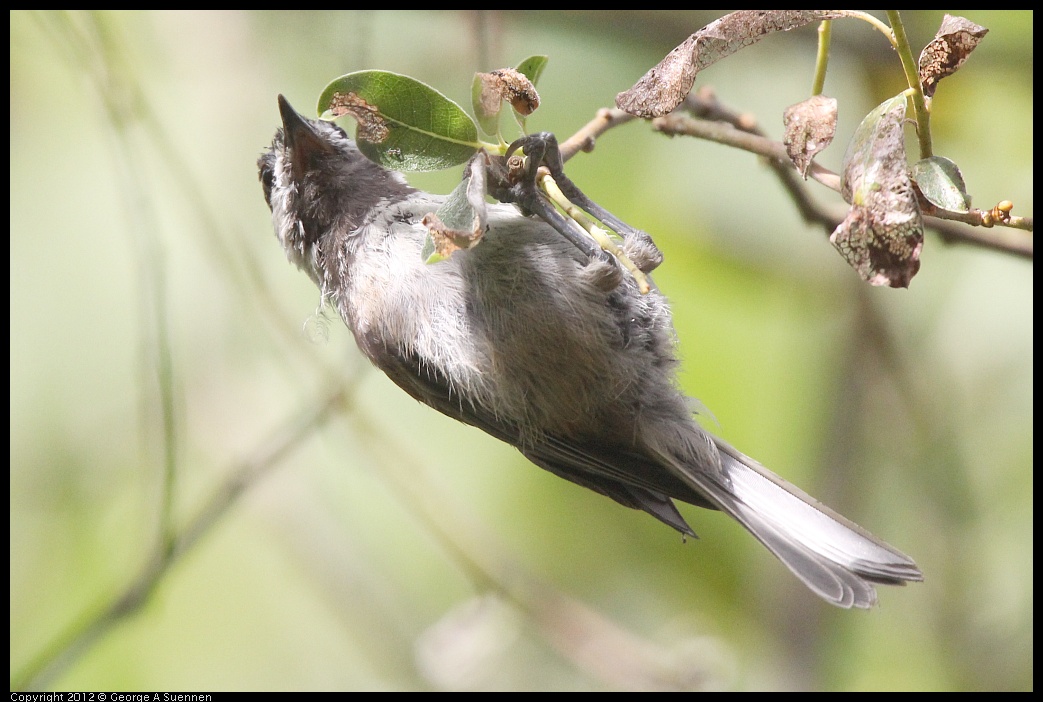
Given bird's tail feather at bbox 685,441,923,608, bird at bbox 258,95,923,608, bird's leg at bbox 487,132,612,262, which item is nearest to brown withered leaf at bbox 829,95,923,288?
bird's leg at bbox 487,132,612,262

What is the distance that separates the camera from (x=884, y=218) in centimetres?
130

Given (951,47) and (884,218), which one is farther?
(951,47)

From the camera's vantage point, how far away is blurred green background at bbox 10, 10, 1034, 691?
3699 millimetres

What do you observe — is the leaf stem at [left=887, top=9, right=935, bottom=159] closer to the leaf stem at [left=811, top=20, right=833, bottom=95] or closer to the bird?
the leaf stem at [left=811, top=20, right=833, bottom=95]

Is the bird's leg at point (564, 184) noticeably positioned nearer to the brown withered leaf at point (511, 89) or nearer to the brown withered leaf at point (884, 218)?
the brown withered leaf at point (511, 89)

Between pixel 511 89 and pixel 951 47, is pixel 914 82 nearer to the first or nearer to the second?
pixel 951 47

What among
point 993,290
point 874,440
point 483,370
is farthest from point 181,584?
point 993,290

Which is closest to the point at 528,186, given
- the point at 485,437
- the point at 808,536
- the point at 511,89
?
the point at 511,89

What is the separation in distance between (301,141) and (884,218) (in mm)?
1844

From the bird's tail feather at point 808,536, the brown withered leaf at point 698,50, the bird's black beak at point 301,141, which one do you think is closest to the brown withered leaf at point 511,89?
the brown withered leaf at point 698,50

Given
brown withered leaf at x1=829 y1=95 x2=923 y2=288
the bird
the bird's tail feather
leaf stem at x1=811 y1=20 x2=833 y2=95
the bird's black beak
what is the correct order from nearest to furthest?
brown withered leaf at x1=829 y1=95 x2=923 y2=288
leaf stem at x1=811 y1=20 x2=833 y2=95
the bird's tail feather
the bird
the bird's black beak

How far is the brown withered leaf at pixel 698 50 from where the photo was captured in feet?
5.02

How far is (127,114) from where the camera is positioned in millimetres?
3164

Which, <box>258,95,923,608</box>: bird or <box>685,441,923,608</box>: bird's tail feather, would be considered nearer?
<box>685,441,923,608</box>: bird's tail feather
